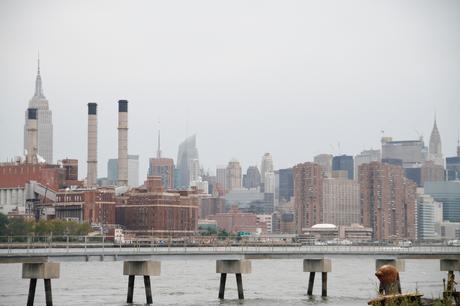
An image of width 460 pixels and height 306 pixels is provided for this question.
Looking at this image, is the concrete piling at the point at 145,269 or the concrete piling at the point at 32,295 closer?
the concrete piling at the point at 32,295

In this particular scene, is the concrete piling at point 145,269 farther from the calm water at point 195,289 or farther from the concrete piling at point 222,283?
the concrete piling at point 222,283

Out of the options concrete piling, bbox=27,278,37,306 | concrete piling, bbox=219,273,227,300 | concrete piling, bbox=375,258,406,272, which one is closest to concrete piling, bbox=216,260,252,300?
concrete piling, bbox=219,273,227,300

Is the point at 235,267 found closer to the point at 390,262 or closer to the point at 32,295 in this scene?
the point at 390,262

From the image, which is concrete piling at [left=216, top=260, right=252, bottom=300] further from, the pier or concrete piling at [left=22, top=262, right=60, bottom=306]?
concrete piling at [left=22, top=262, right=60, bottom=306]

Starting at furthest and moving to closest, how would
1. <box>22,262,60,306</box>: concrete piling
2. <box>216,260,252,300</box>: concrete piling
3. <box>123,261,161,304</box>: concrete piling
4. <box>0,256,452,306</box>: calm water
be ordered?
<box>0,256,452,306</box>: calm water, <box>216,260,252,300</box>: concrete piling, <box>123,261,161,304</box>: concrete piling, <box>22,262,60,306</box>: concrete piling

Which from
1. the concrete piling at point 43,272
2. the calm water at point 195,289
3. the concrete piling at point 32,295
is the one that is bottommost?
the calm water at point 195,289

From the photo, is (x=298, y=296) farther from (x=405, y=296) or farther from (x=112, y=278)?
(x=405, y=296)

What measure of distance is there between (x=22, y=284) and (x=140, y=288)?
56.3 feet

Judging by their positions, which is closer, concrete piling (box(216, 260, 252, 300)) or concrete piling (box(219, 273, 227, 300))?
concrete piling (box(216, 260, 252, 300))

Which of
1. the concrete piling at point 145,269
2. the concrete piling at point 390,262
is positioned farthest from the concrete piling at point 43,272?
the concrete piling at point 390,262

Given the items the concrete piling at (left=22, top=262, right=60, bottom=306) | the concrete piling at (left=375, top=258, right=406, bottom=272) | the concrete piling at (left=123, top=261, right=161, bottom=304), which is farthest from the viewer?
the concrete piling at (left=375, top=258, right=406, bottom=272)

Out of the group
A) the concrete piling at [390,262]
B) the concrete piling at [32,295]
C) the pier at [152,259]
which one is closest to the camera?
the pier at [152,259]

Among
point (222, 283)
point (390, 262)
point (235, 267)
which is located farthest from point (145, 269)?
point (390, 262)

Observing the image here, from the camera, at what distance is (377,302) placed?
124 ft
